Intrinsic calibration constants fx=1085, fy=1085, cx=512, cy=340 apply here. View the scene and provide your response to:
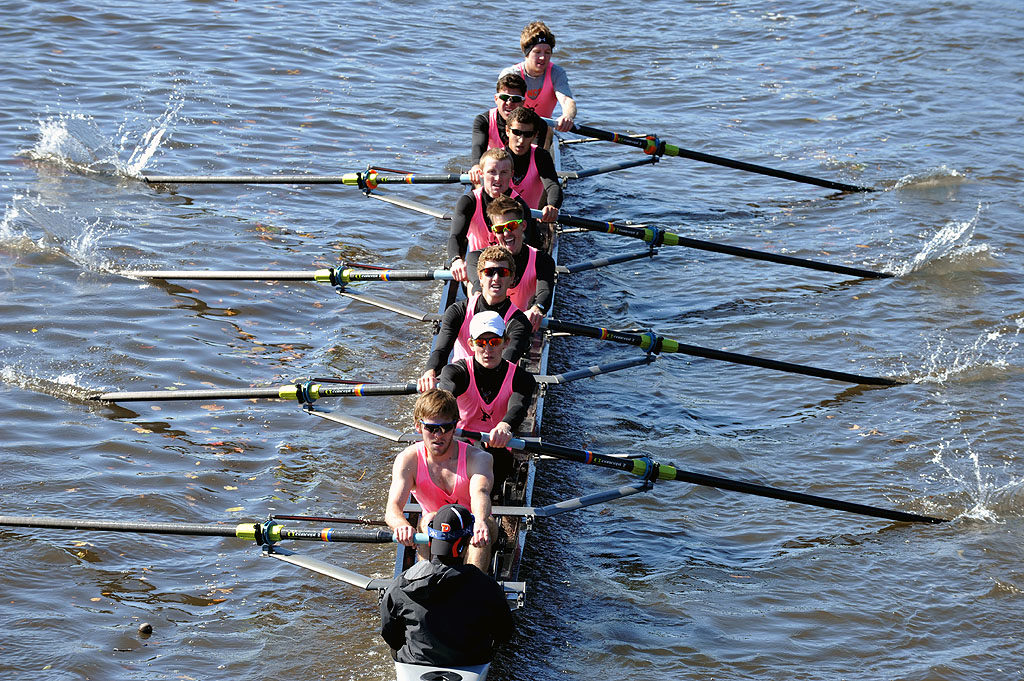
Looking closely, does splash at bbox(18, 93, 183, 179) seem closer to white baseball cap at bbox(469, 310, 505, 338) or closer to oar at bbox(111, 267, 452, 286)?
oar at bbox(111, 267, 452, 286)

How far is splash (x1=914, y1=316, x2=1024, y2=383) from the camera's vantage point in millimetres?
9695

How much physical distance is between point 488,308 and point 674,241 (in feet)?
11.1

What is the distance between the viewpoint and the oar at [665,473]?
6621mm

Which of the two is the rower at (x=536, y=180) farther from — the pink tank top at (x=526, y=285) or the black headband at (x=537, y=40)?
the black headband at (x=537, y=40)

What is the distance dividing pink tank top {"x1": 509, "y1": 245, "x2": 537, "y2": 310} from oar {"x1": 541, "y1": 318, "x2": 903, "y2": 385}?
1.07 ft

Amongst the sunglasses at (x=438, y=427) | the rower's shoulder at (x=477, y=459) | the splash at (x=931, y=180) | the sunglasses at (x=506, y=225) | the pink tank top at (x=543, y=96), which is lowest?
the rower's shoulder at (x=477, y=459)

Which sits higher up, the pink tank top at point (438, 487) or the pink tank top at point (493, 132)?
the pink tank top at point (493, 132)

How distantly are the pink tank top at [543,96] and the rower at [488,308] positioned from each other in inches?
199

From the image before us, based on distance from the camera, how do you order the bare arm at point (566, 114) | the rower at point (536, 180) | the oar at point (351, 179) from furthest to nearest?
the bare arm at point (566, 114), the oar at point (351, 179), the rower at point (536, 180)

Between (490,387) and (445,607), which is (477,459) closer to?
(490,387)

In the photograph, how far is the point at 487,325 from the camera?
673 cm

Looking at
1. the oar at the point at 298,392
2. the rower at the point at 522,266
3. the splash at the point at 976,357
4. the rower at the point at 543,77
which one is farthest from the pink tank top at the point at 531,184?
the splash at the point at 976,357

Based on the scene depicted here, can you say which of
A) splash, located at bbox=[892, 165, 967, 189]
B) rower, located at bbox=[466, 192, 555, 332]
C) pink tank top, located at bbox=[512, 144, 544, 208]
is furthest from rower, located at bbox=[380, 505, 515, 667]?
splash, located at bbox=[892, 165, 967, 189]

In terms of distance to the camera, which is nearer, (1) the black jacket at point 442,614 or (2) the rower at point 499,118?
→ (1) the black jacket at point 442,614
